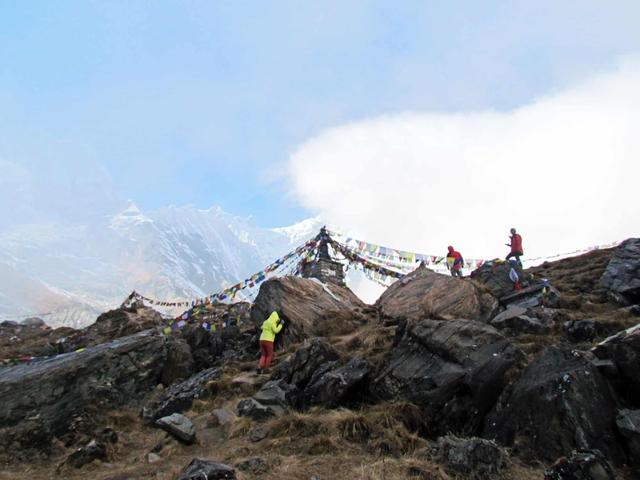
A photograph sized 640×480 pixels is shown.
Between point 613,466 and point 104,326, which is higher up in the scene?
point 104,326

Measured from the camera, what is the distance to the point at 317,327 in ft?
56.0

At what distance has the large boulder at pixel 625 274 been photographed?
14719 millimetres

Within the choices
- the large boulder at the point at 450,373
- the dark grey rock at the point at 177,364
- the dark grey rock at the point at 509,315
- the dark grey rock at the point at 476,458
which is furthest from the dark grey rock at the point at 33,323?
the dark grey rock at the point at 476,458

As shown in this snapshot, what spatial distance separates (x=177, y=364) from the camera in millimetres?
15547

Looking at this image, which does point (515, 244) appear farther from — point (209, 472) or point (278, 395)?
point (209, 472)

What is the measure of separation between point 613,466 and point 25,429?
39.6ft

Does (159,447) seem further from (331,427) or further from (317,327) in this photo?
(317,327)

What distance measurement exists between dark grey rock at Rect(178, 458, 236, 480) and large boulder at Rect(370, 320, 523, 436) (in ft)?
12.4

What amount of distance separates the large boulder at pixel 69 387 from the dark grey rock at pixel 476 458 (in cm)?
937

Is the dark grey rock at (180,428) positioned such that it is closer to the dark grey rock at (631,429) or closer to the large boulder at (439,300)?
the large boulder at (439,300)

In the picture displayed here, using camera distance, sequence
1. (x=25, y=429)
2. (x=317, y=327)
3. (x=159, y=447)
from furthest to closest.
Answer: (x=317, y=327) → (x=25, y=429) → (x=159, y=447)

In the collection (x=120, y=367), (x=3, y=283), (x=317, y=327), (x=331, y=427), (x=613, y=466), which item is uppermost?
(x=3, y=283)

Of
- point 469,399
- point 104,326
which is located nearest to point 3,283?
point 104,326

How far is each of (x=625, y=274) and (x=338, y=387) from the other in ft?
37.1
